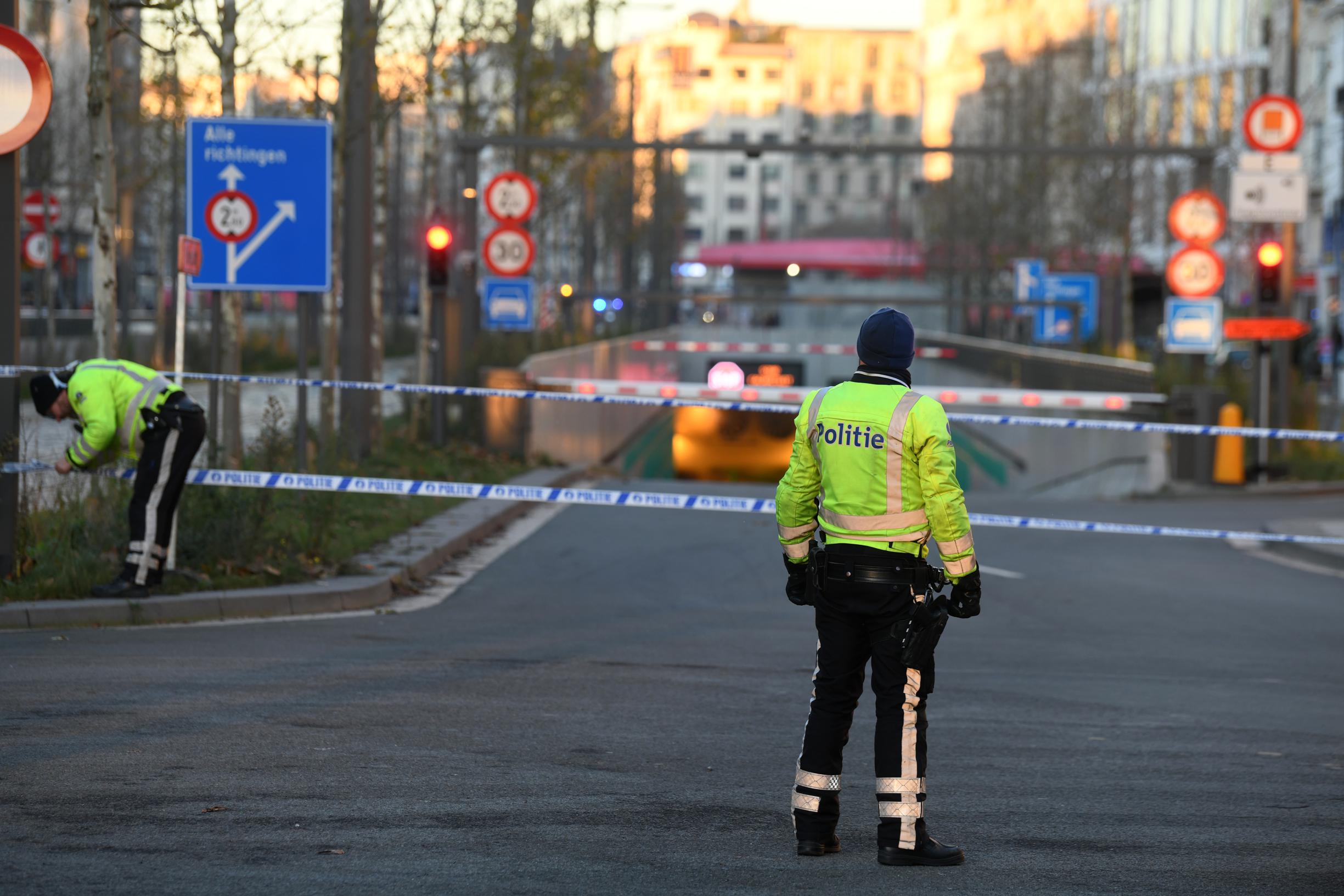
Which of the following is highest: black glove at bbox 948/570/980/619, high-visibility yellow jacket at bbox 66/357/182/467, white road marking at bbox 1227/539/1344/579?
high-visibility yellow jacket at bbox 66/357/182/467

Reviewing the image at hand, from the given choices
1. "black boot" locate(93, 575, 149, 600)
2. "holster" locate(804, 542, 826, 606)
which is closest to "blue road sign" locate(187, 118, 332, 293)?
"black boot" locate(93, 575, 149, 600)

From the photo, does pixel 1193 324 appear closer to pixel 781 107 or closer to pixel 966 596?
pixel 966 596

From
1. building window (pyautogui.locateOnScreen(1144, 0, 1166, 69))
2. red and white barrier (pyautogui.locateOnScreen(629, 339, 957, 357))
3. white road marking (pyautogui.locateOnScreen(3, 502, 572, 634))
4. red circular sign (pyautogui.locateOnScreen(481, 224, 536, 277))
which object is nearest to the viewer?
white road marking (pyautogui.locateOnScreen(3, 502, 572, 634))

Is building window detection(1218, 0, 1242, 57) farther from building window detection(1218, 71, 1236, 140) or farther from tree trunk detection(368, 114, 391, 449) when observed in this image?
tree trunk detection(368, 114, 391, 449)

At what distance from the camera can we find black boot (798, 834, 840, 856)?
5676 mm

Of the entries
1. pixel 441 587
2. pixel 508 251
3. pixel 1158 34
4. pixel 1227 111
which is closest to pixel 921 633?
pixel 441 587

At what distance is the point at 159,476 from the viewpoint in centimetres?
1012

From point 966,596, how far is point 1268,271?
18.0 m

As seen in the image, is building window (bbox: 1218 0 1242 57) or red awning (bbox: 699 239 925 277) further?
red awning (bbox: 699 239 925 277)

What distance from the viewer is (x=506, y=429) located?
2205 cm

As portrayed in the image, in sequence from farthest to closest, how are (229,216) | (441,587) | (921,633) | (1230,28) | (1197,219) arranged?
(1230,28)
(1197,219)
(229,216)
(441,587)
(921,633)

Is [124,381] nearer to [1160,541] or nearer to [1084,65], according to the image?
[1160,541]

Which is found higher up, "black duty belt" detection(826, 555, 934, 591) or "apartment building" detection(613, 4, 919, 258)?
"apartment building" detection(613, 4, 919, 258)

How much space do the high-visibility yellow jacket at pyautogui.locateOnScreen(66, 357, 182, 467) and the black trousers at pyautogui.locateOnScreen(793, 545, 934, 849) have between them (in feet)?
→ 17.3
